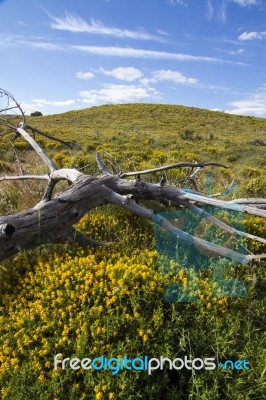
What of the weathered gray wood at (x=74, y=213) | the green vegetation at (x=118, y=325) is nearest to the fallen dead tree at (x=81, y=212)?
the weathered gray wood at (x=74, y=213)

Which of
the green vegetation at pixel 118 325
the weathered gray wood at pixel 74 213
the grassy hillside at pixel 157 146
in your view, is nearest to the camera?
the green vegetation at pixel 118 325

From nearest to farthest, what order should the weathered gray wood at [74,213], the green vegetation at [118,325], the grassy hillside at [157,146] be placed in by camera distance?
the green vegetation at [118,325] → the weathered gray wood at [74,213] → the grassy hillside at [157,146]

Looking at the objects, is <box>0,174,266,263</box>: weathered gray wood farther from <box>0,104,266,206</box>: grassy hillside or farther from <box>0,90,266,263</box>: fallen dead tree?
<box>0,104,266,206</box>: grassy hillside

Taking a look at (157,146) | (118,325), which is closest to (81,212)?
(118,325)

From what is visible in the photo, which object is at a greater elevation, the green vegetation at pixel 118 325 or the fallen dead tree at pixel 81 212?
the fallen dead tree at pixel 81 212

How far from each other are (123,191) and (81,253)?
4.20 feet

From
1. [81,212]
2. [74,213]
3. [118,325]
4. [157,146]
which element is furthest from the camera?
[157,146]

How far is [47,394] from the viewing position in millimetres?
2508

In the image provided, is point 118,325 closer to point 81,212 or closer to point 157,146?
point 81,212

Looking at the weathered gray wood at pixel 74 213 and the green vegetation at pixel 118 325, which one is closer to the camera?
the green vegetation at pixel 118 325

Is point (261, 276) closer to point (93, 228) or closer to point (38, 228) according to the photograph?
point (93, 228)

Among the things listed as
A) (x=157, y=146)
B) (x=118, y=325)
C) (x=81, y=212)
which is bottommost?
(x=118, y=325)

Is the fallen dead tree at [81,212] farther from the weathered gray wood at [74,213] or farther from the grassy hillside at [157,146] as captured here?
the grassy hillside at [157,146]

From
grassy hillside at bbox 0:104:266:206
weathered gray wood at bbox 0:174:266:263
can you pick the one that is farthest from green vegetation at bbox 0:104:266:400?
grassy hillside at bbox 0:104:266:206
